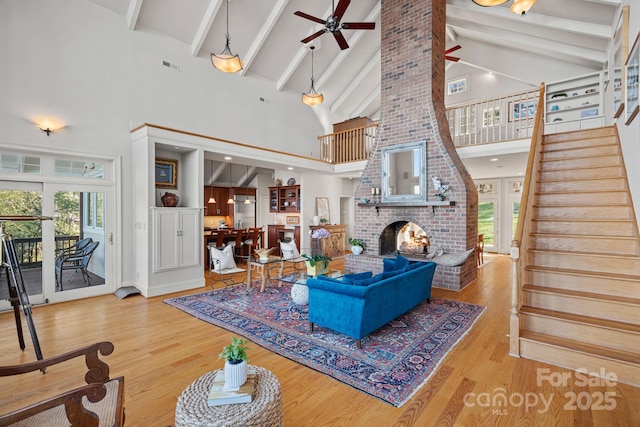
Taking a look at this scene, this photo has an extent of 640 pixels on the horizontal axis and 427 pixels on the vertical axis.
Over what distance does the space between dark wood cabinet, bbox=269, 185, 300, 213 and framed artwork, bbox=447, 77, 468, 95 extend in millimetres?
5825

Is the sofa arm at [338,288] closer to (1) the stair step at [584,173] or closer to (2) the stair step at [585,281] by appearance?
(2) the stair step at [585,281]

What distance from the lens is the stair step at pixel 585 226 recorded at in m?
3.29

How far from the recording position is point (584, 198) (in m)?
3.84

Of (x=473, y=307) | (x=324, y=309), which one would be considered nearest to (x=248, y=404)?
(x=324, y=309)

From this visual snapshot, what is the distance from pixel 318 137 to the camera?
9461 mm

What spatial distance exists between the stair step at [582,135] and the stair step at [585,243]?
7.25 feet

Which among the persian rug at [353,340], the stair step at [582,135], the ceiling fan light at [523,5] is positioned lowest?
the persian rug at [353,340]

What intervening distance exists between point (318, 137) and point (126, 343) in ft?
25.0

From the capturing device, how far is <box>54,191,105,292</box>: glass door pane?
4.70m

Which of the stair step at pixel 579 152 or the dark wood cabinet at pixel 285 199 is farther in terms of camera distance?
the dark wood cabinet at pixel 285 199

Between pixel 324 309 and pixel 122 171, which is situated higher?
pixel 122 171

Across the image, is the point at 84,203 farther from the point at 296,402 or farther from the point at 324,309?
the point at 296,402

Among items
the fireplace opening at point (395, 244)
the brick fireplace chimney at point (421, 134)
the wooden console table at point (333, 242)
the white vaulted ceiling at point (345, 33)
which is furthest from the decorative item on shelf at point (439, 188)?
the wooden console table at point (333, 242)

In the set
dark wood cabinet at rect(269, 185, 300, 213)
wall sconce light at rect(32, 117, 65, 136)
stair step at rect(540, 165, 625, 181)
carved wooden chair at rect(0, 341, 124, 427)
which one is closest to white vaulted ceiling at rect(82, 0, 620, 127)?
wall sconce light at rect(32, 117, 65, 136)
